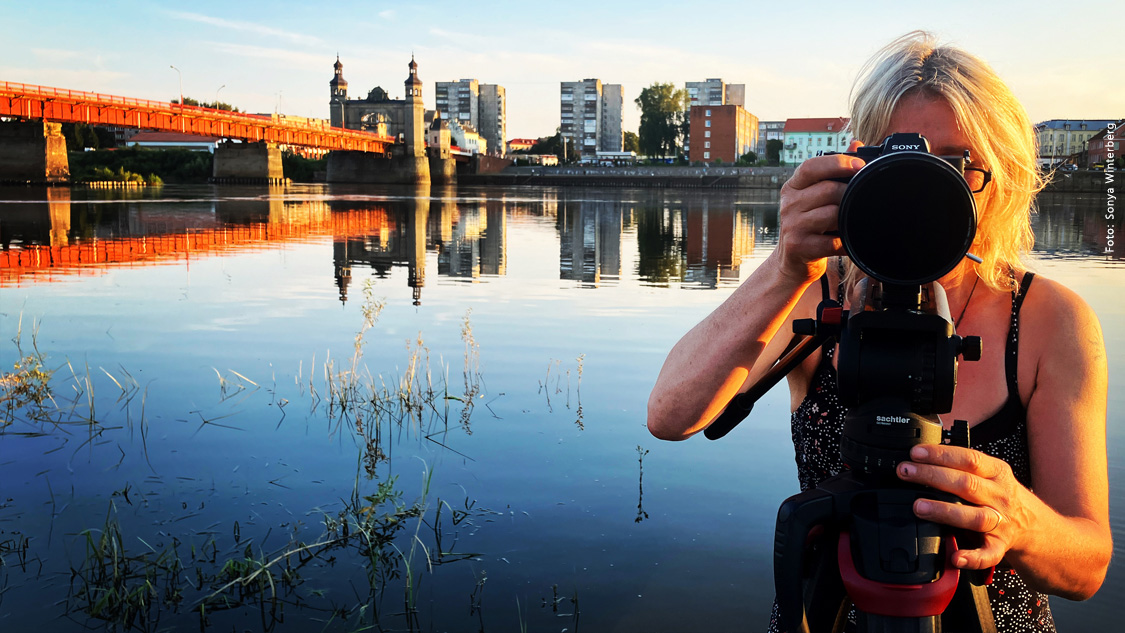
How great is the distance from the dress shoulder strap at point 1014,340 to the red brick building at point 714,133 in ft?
346

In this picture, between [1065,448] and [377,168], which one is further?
[377,168]

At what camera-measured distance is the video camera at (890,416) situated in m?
1.19

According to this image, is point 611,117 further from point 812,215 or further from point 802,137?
point 812,215

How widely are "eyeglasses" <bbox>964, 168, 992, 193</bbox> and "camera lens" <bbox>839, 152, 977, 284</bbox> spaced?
204 millimetres

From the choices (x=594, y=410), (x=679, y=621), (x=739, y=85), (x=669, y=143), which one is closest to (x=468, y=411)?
(x=594, y=410)

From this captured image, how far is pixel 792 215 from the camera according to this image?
1.49 m

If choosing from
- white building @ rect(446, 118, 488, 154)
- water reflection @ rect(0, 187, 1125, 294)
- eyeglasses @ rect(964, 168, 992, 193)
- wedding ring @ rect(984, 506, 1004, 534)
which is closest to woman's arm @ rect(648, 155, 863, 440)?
eyeglasses @ rect(964, 168, 992, 193)

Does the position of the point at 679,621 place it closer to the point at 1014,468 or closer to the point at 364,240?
the point at 1014,468

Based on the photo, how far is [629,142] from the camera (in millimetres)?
162750

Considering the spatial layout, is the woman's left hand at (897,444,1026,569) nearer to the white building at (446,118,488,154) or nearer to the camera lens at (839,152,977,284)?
the camera lens at (839,152,977,284)

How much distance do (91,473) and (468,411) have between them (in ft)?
8.06

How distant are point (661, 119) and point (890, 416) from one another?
113111 millimetres

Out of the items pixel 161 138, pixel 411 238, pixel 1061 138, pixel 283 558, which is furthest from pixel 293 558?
pixel 161 138

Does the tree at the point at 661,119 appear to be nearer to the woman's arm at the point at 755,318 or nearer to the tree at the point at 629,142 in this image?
the tree at the point at 629,142
